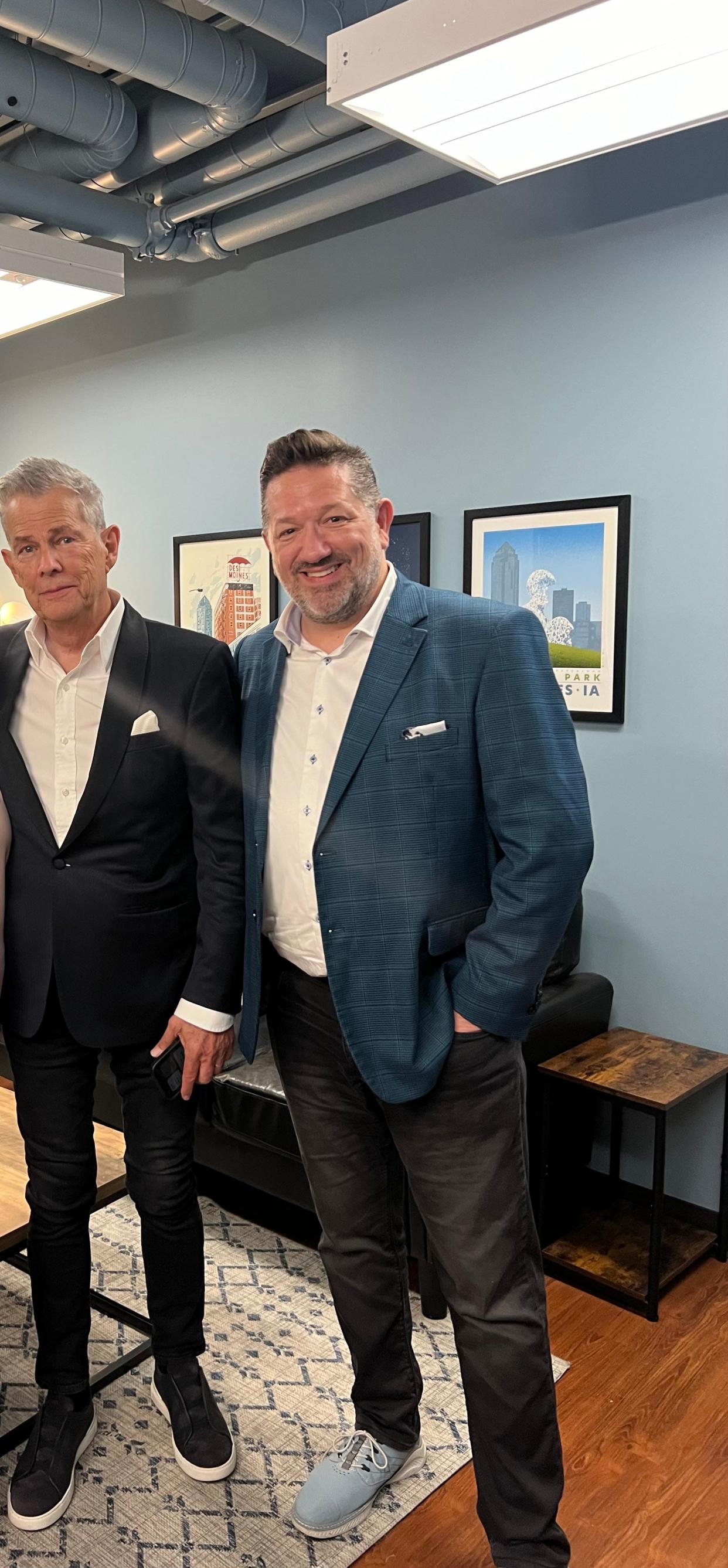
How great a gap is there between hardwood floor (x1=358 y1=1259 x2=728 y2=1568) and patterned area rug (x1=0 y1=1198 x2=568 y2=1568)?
8cm

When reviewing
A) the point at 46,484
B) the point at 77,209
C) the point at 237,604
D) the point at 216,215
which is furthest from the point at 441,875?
the point at 216,215

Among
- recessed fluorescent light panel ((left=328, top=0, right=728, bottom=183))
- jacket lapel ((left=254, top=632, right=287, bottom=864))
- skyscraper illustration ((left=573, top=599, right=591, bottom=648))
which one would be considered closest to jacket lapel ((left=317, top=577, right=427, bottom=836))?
jacket lapel ((left=254, top=632, right=287, bottom=864))

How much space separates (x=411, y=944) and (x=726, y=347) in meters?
1.95

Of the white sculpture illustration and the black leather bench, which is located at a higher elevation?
the white sculpture illustration

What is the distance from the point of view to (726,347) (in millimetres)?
2877

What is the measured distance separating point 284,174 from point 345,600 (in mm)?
2323

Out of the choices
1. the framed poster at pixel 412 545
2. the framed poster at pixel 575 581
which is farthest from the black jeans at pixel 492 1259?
the framed poster at pixel 412 545

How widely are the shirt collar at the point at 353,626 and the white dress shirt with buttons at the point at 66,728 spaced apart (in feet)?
1.04

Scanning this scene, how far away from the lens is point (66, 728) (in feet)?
6.48

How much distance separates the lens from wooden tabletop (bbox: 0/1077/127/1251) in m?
2.18

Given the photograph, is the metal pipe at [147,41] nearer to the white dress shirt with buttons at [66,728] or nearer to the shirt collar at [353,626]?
the white dress shirt with buttons at [66,728]

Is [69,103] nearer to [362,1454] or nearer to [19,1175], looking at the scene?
[19,1175]

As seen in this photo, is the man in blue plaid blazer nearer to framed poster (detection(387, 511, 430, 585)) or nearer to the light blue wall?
the light blue wall

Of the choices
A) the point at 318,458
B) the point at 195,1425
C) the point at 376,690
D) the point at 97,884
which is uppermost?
the point at 318,458
